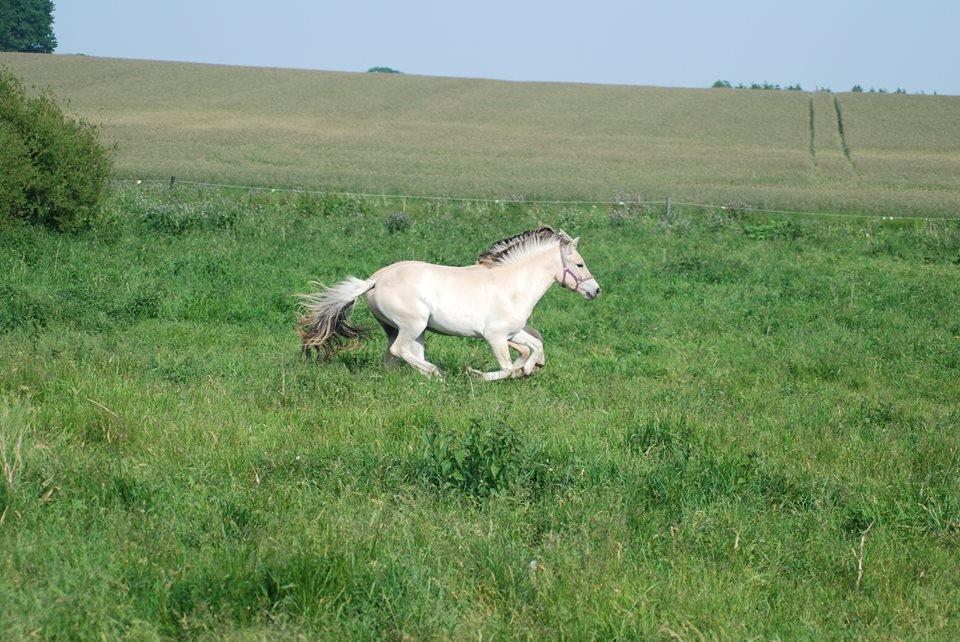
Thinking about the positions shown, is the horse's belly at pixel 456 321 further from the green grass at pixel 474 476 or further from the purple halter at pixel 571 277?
the purple halter at pixel 571 277

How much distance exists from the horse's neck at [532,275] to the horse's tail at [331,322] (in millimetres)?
1413

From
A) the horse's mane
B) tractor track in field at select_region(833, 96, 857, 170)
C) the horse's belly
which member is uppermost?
tractor track in field at select_region(833, 96, 857, 170)

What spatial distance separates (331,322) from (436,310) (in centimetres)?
104

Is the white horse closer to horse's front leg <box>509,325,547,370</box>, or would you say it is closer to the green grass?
horse's front leg <box>509,325,547,370</box>

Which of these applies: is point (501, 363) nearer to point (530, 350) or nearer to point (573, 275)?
point (530, 350)

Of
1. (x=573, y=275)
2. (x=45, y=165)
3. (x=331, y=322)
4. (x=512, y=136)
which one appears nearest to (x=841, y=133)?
(x=512, y=136)

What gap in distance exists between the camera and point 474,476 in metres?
5.83

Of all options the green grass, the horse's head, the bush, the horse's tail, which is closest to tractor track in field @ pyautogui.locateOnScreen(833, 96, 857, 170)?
the bush

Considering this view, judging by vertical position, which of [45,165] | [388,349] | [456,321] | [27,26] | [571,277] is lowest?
[388,349]

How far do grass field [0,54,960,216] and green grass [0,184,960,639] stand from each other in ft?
69.7

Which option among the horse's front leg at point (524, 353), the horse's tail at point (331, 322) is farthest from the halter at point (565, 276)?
the horse's tail at point (331, 322)

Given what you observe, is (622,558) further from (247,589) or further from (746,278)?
(746,278)

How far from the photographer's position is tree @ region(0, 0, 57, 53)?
9125 cm

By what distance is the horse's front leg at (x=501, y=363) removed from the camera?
378 inches
